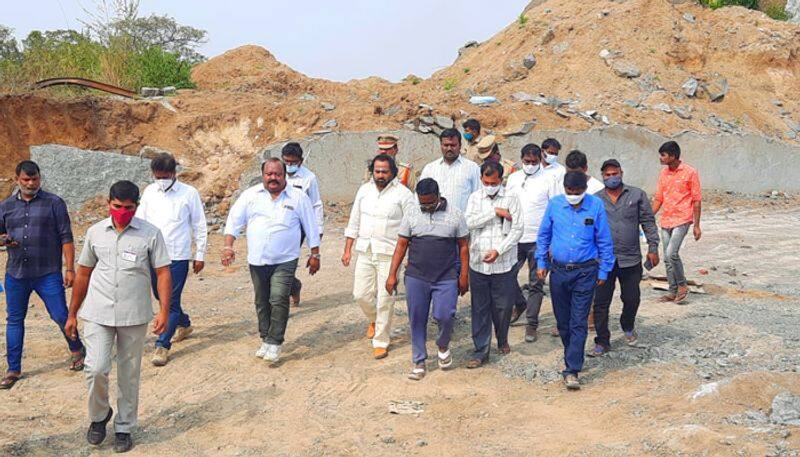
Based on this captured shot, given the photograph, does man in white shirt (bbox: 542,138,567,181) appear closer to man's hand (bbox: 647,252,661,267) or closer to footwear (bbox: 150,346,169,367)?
man's hand (bbox: 647,252,661,267)

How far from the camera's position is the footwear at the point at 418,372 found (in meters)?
5.97

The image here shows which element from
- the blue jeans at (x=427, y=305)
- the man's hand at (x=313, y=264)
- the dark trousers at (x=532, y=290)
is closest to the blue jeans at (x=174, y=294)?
the man's hand at (x=313, y=264)

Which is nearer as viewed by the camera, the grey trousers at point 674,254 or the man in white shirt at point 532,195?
the man in white shirt at point 532,195

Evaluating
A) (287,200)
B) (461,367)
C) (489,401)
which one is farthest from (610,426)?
(287,200)

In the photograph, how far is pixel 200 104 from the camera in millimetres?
16219

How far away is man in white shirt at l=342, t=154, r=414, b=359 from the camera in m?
6.51

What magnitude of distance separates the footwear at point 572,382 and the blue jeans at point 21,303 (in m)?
4.29

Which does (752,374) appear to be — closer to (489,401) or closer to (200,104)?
(489,401)

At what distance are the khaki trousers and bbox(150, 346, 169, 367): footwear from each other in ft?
6.08

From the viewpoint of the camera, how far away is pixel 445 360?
6148 mm

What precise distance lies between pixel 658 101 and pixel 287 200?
49.2ft

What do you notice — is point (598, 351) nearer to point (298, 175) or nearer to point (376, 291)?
point (376, 291)

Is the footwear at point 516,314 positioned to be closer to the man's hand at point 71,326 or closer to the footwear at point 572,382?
the footwear at point 572,382

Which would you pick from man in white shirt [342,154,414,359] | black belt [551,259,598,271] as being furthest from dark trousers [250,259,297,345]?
black belt [551,259,598,271]
